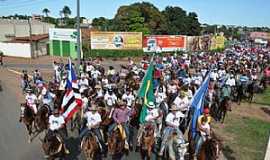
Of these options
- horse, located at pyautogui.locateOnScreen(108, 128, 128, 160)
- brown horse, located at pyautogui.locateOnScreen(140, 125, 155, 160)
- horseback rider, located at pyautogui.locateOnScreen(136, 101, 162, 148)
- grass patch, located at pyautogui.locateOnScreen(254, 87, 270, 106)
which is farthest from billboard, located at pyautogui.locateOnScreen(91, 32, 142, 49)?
brown horse, located at pyautogui.locateOnScreen(140, 125, 155, 160)

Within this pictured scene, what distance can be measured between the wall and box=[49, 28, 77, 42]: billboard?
11.4 feet

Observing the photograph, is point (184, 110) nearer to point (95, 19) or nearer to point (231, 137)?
point (231, 137)

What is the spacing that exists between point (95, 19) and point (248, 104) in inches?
3272

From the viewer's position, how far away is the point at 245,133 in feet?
51.5

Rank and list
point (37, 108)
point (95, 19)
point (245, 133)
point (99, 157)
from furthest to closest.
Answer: point (95, 19), point (245, 133), point (37, 108), point (99, 157)

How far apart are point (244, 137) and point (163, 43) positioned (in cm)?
3550

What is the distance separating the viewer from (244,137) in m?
15.1

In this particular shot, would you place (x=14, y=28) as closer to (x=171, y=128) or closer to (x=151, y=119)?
(x=151, y=119)

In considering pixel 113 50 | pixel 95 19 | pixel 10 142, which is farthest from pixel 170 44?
pixel 95 19

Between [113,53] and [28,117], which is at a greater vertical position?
[113,53]

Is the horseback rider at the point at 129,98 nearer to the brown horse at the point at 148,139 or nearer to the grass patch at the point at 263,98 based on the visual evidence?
the brown horse at the point at 148,139

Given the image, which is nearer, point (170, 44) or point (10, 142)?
point (10, 142)

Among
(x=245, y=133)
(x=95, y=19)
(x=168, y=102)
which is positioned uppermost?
(x=95, y=19)

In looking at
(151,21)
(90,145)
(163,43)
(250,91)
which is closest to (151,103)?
(90,145)
